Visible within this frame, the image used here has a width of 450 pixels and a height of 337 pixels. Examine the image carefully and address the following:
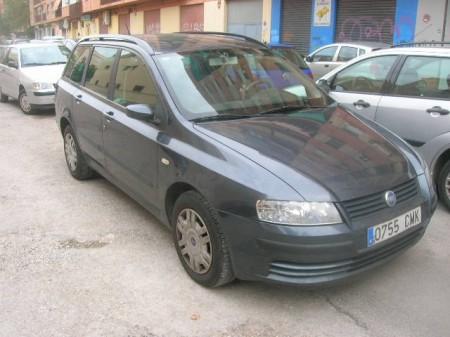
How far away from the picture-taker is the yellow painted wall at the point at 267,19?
67.5 ft

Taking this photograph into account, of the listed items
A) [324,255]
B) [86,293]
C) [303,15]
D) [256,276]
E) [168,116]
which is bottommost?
[86,293]

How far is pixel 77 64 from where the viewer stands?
6043 mm

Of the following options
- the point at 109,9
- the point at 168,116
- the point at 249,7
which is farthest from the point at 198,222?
the point at 109,9

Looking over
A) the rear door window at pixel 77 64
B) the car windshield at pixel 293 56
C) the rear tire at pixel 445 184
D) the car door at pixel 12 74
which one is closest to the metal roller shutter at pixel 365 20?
the car windshield at pixel 293 56

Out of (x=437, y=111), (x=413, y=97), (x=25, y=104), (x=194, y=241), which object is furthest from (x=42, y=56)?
(x=194, y=241)

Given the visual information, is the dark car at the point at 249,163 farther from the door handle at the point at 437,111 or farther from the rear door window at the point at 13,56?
the rear door window at the point at 13,56

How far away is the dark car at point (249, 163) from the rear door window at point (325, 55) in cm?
949

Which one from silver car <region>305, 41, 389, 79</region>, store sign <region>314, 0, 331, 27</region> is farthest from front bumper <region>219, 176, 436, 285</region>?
store sign <region>314, 0, 331, 27</region>

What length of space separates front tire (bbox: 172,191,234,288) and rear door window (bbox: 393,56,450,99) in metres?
2.92

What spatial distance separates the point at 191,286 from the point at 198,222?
49 centimetres

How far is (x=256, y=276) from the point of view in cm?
318

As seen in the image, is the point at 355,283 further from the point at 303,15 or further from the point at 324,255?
the point at 303,15

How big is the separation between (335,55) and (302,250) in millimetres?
11626

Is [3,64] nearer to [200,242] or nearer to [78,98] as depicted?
[78,98]
